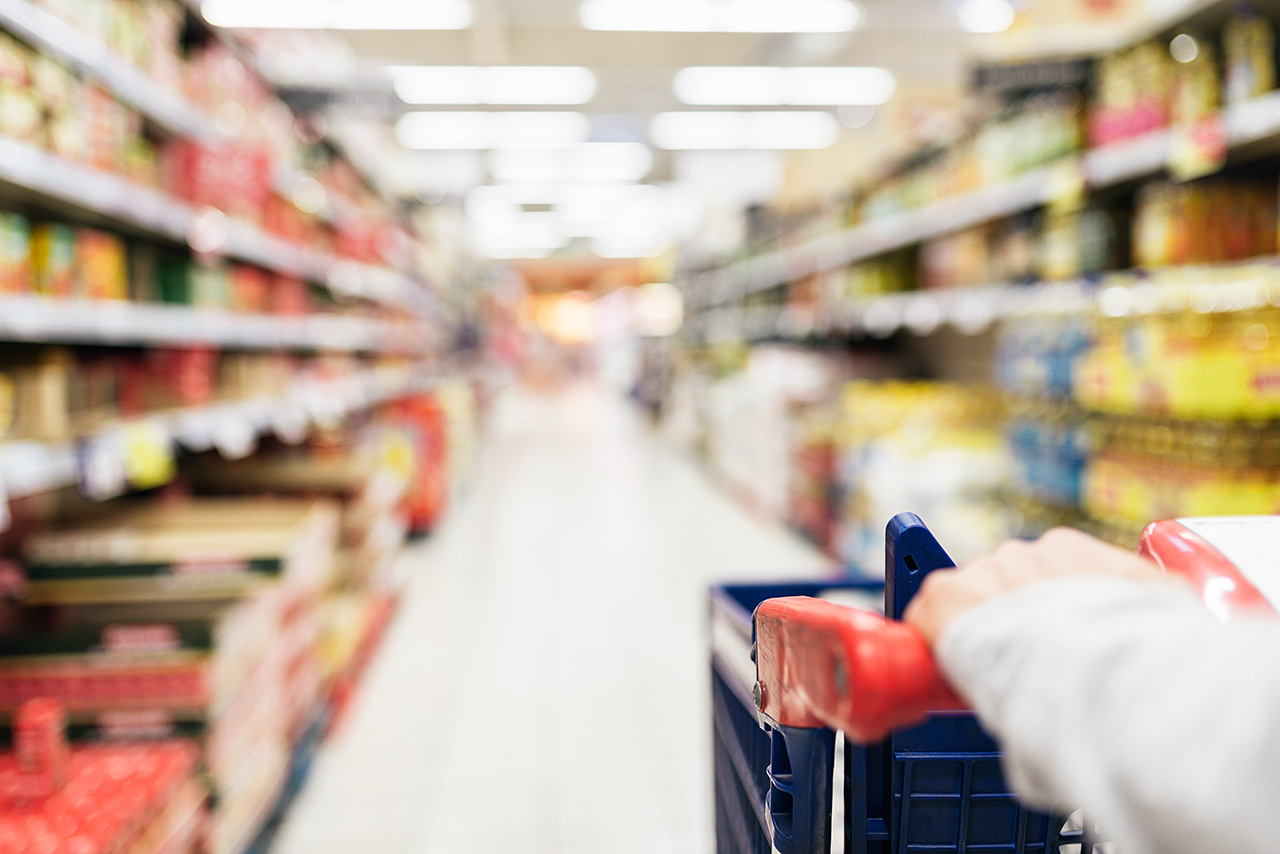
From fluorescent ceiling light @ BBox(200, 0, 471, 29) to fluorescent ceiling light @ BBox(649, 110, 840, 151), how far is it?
3749 millimetres

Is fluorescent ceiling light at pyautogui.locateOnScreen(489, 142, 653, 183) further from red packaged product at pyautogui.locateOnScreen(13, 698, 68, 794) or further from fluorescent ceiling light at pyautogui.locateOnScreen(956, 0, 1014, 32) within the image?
red packaged product at pyautogui.locateOnScreen(13, 698, 68, 794)

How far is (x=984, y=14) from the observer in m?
7.54

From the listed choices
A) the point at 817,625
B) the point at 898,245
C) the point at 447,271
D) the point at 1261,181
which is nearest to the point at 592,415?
the point at 447,271

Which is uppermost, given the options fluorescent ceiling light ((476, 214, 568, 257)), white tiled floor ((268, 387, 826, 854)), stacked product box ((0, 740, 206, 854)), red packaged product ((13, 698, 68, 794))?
fluorescent ceiling light ((476, 214, 568, 257))

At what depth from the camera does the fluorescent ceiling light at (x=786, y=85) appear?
8.48 meters

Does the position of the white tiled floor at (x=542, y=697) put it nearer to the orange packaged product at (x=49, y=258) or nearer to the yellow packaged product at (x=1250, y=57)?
the orange packaged product at (x=49, y=258)

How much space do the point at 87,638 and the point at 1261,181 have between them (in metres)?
3.18

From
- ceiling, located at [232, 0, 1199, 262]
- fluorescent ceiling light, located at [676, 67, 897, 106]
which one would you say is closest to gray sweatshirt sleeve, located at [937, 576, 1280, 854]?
ceiling, located at [232, 0, 1199, 262]

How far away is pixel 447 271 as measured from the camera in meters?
10.1

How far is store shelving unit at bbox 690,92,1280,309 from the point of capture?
2.03 meters

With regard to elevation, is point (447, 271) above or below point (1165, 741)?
above

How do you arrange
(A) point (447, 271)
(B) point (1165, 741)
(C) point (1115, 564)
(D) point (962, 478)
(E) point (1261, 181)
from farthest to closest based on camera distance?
1. (A) point (447, 271)
2. (D) point (962, 478)
3. (E) point (1261, 181)
4. (C) point (1115, 564)
5. (B) point (1165, 741)

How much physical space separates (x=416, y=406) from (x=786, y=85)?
5385 mm

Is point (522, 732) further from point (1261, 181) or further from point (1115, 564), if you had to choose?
point (1261, 181)
